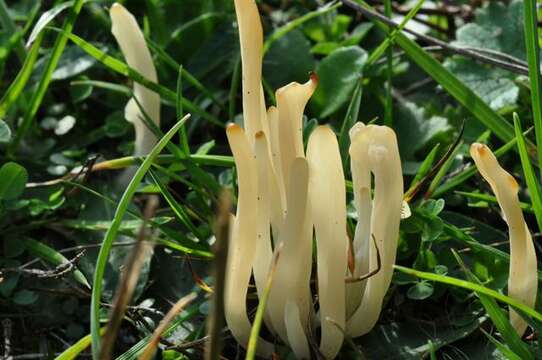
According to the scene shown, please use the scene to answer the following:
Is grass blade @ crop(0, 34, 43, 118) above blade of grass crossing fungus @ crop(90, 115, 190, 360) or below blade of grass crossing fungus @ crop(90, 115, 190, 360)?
above

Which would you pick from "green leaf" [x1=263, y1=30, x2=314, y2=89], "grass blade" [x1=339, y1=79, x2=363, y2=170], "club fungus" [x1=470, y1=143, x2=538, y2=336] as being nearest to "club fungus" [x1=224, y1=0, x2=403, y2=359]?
"club fungus" [x1=470, y1=143, x2=538, y2=336]

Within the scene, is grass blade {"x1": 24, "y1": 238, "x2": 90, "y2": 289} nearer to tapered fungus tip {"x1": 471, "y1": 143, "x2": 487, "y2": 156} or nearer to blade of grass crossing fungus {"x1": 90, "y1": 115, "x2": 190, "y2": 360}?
blade of grass crossing fungus {"x1": 90, "y1": 115, "x2": 190, "y2": 360}

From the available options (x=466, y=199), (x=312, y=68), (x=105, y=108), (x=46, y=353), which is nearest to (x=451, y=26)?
(x=312, y=68)

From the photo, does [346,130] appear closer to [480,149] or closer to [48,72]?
[480,149]

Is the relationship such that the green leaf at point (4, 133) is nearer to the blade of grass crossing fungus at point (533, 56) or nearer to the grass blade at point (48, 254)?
the grass blade at point (48, 254)

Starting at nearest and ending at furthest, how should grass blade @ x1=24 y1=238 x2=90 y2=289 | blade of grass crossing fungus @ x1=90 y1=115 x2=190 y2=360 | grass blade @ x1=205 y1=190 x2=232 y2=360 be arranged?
1. grass blade @ x1=205 y1=190 x2=232 y2=360
2. blade of grass crossing fungus @ x1=90 y1=115 x2=190 y2=360
3. grass blade @ x1=24 y1=238 x2=90 y2=289

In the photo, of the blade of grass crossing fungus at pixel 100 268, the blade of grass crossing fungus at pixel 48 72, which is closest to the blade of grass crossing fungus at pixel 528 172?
the blade of grass crossing fungus at pixel 100 268

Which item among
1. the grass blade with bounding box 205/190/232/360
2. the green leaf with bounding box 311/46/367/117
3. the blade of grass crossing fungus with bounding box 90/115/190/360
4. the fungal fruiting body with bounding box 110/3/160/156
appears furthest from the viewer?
the green leaf with bounding box 311/46/367/117
